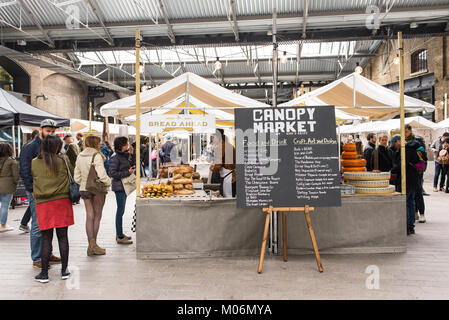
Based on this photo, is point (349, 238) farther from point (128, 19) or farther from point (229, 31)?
point (128, 19)

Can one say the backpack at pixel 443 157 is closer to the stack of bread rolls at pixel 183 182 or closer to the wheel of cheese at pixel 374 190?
the wheel of cheese at pixel 374 190

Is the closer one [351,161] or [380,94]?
[351,161]

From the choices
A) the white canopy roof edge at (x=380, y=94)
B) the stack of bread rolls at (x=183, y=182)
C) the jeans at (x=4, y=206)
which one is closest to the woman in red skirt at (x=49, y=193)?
the stack of bread rolls at (x=183, y=182)

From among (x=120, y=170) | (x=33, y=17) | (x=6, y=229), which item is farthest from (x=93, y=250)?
(x=33, y=17)

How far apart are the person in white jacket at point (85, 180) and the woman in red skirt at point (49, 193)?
750 millimetres

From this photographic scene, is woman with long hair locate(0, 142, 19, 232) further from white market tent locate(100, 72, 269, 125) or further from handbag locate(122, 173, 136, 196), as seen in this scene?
handbag locate(122, 173, 136, 196)

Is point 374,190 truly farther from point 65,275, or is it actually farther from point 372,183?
point 65,275

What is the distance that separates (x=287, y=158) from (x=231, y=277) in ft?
4.88

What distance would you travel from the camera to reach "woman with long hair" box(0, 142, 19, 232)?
627cm

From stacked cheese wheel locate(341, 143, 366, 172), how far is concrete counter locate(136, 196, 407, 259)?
57cm

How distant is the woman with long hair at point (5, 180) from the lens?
247 inches

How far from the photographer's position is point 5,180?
6.28m

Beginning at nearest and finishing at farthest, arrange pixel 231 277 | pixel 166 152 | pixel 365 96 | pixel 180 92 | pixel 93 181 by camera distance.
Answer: pixel 231 277, pixel 93 181, pixel 365 96, pixel 180 92, pixel 166 152
